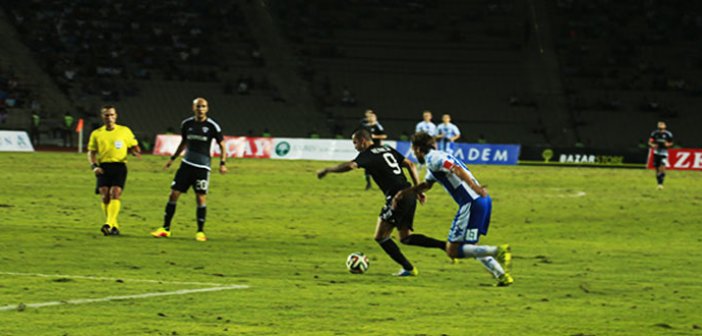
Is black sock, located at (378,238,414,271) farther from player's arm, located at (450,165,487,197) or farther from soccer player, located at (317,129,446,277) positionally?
player's arm, located at (450,165,487,197)

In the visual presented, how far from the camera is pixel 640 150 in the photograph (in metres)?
57.2

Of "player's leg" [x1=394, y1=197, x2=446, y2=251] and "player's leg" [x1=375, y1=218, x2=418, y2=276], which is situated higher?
"player's leg" [x1=394, y1=197, x2=446, y2=251]

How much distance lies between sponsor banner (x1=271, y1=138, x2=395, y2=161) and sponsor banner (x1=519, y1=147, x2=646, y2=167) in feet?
22.1

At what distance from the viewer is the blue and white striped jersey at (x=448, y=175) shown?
15508 mm

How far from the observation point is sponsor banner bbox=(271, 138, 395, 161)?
56250 mm

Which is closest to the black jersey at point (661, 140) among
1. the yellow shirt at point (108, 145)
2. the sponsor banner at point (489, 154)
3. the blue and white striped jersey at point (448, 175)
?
the sponsor banner at point (489, 154)

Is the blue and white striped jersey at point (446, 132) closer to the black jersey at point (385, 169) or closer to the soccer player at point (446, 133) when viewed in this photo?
the soccer player at point (446, 133)

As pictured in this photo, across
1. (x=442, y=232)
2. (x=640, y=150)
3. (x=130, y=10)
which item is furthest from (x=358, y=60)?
(x=442, y=232)

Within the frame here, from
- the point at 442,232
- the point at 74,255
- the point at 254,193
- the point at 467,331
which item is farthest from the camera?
the point at 254,193

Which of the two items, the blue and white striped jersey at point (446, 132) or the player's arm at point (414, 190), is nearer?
the player's arm at point (414, 190)

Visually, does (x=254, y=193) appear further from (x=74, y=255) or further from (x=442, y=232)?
(x=74, y=255)

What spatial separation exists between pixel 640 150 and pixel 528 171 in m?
9.03

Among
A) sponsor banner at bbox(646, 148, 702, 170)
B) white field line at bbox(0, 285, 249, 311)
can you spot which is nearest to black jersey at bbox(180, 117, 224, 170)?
white field line at bbox(0, 285, 249, 311)

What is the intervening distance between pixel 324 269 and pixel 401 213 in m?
1.37
